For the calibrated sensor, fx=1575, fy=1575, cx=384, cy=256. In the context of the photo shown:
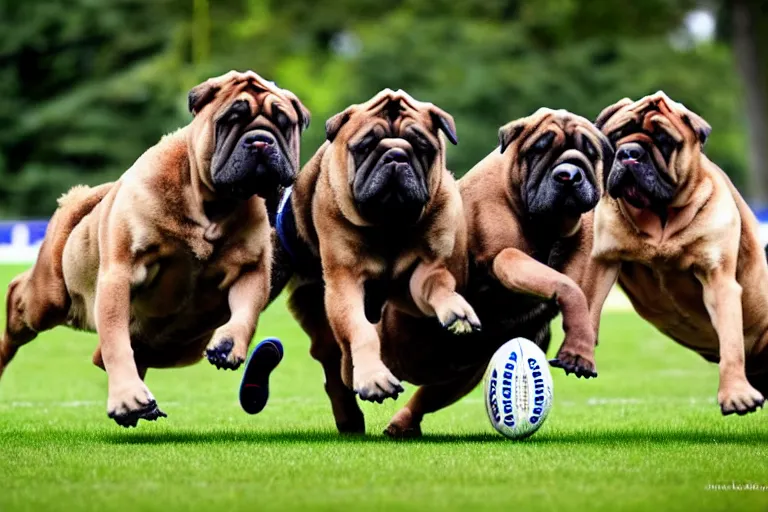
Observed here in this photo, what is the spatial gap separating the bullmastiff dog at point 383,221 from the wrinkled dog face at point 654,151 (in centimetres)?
86

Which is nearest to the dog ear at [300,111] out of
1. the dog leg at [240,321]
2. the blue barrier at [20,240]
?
A: the dog leg at [240,321]

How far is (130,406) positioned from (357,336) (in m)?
1.12

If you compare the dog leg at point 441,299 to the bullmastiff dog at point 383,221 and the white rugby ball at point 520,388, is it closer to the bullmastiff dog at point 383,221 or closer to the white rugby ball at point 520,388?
the bullmastiff dog at point 383,221

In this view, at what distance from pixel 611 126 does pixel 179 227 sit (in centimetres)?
230

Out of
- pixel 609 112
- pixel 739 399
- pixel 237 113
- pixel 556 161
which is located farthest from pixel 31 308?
pixel 739 399

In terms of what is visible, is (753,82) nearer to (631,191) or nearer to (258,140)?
(631,191)

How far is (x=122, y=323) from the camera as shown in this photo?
7477 mm

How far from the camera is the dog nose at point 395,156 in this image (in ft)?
24.4

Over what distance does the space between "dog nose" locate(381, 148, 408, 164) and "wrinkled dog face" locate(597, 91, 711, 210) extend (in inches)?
43.3

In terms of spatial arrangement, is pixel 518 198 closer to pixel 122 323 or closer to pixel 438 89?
pixel 122 323

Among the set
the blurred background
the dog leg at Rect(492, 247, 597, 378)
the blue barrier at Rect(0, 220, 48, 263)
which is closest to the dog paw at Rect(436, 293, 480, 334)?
the dog leg at Rect(492, 247, 597, 378)

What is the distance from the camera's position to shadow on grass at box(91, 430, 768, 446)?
7505 mm

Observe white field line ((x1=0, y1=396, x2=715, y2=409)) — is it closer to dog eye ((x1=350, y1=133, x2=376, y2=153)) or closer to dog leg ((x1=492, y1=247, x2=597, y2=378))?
dog leg ((x1=492, y1=247, x2=597, y2=378))

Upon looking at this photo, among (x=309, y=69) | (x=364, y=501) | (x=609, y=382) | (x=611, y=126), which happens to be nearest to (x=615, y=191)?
(x=611, y=126)
